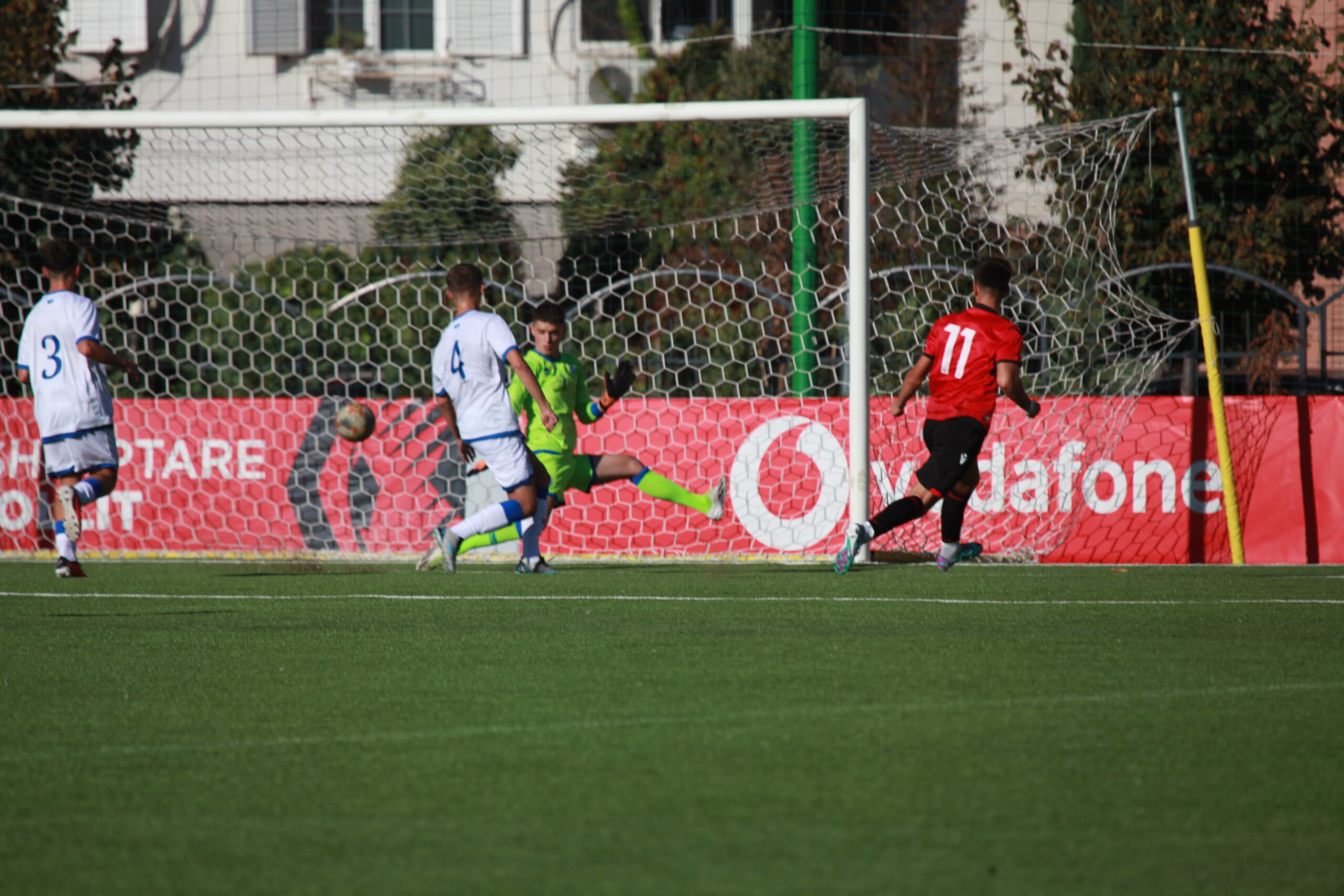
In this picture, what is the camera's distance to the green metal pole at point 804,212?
878cm

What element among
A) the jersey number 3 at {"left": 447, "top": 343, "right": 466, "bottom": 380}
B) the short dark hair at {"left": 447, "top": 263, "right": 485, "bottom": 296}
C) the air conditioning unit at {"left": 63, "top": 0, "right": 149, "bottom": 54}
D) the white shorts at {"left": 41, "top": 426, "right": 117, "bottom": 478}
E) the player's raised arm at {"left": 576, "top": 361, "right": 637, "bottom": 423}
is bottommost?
the white shorts at {"left": 41, "top": 426, "right": 117, "bottom": 478}

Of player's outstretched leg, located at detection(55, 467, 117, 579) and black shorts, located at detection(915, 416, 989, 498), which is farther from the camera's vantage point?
player's outstretched leg, located at detection(55, 467, 117, 579)

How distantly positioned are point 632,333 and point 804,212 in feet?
6.73

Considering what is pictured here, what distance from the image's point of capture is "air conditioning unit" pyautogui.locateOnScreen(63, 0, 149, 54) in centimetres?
1878

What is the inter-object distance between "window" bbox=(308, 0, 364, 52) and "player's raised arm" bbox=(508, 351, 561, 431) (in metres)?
13.7

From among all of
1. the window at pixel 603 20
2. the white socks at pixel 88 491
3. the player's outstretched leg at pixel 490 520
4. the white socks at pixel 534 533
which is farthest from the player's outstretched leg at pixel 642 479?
the window at pixel 603 20

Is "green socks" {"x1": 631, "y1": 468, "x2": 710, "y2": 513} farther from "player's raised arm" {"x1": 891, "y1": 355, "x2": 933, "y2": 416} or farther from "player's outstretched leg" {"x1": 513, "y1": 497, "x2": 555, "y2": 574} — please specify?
"player's raised arm" {"x1": 891, "y1": 355, "x2": 933, "y2": 416}

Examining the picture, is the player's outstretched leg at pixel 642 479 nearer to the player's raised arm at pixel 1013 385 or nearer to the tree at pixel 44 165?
the player's raised arm at pixel 1013 385

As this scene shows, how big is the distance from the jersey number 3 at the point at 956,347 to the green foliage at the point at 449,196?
4367mm

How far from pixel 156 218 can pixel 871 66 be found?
10264 millimetres

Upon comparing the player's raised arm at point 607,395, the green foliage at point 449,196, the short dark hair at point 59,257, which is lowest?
the player's raised arm at point 607,395

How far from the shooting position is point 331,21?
19.5m

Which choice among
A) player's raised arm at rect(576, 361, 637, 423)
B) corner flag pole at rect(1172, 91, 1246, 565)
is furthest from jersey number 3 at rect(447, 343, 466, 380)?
corner flag pole at rect(1172, 91, 1246, 565)

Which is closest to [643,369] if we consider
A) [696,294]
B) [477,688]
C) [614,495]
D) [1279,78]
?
[696,294]
